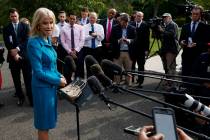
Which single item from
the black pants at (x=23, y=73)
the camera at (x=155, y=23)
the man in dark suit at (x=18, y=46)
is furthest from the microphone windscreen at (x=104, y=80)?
the camera at (x=155, y=23)

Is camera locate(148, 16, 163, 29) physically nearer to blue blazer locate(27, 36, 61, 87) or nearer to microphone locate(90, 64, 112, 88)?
blue blazer locate(27, 36, 61, 87)

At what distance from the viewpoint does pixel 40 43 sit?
451cm

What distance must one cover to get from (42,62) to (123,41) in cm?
510

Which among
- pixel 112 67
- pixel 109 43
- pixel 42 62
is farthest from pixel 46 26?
pixel 109 43

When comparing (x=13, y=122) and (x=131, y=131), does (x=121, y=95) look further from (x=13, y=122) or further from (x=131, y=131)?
(x=131, y=131)

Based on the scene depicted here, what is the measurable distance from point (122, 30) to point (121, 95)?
1.55m

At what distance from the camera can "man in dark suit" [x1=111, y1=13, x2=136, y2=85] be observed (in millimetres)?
9547

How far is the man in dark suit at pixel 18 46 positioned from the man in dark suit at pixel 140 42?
2861 millimetres

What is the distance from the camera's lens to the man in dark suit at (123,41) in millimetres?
9547

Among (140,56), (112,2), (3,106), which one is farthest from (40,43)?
(112,2)

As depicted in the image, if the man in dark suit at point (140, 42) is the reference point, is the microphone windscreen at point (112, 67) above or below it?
above

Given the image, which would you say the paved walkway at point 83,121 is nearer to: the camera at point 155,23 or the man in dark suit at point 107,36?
the man in dark suit at point 107,36

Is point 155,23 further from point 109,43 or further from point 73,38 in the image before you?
point 73,38

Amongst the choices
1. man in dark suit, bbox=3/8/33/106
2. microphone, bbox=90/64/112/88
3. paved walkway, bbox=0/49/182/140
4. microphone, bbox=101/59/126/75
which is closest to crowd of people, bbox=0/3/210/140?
man in dark suit, bbox=3/8/33/106
